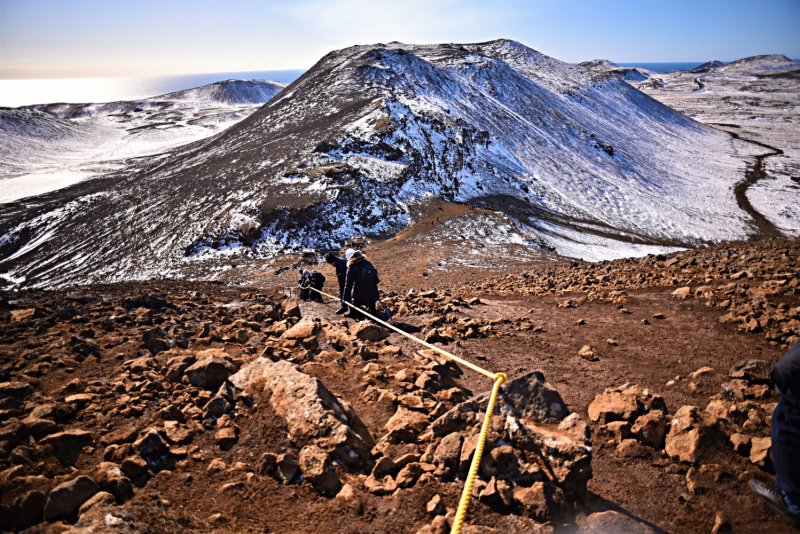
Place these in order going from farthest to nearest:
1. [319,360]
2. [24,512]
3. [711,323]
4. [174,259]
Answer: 1. [174,259]
2. [711,323]
3. [319,360]
4. [24,512]

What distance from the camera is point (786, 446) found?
115 inches

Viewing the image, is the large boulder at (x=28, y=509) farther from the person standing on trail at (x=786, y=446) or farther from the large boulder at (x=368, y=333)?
the person standing on trail at (x=786, y=446)

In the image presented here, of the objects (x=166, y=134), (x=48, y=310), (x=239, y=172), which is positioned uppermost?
(x=166, y=134)

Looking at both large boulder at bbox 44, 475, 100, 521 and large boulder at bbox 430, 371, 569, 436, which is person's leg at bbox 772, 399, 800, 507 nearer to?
large boulder at bbox 430, 371, 569, 436

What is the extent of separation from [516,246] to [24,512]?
68.4 feet

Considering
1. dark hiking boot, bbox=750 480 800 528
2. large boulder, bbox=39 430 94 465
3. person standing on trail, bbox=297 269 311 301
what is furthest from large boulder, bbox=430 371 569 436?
person standing on trail, bbox=297 269 311 301

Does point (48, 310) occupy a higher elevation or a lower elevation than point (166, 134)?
lower

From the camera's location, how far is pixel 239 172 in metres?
27.6

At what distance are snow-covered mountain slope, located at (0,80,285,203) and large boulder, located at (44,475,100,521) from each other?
2022 inches

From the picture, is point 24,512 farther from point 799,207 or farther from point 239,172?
point 799,207

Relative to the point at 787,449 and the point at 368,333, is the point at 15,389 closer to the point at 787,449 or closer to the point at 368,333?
the point at 368,333

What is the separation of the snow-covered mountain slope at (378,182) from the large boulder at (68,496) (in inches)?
679

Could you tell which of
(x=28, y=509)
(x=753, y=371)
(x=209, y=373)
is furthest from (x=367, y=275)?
(x=753, y=371)

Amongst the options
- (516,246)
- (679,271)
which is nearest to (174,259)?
(516,246)
